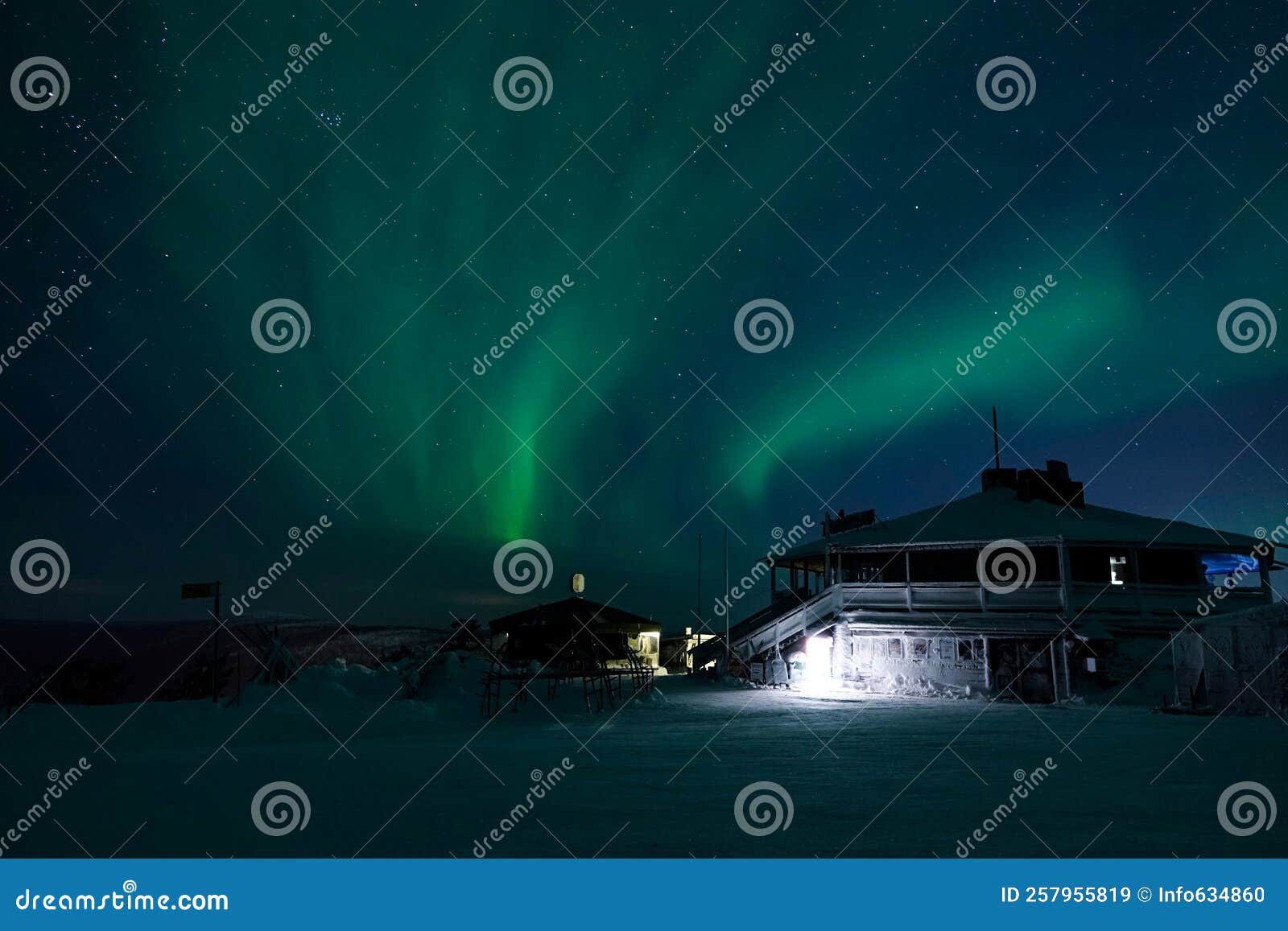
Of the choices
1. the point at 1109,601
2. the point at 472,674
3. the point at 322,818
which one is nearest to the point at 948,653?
the point at 1109,601

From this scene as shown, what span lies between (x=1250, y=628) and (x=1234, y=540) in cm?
1007

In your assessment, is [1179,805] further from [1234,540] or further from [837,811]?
[1234,540]

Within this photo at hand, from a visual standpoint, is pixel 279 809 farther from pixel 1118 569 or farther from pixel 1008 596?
pixel 1118 569

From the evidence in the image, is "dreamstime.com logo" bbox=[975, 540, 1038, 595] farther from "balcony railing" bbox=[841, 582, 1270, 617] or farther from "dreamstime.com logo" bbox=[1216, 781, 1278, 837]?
"dreamstime.com logo" bbox=[1216, 781, 1278, 837]

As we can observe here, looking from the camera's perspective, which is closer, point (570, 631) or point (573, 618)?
point (573, 618)

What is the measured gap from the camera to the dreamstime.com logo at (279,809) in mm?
9164

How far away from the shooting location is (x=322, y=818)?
952 centimetres

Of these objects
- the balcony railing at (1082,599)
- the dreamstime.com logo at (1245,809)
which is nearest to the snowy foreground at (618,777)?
the dreamstime.com logo at (1245,809)

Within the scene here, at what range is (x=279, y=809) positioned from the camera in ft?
32.7

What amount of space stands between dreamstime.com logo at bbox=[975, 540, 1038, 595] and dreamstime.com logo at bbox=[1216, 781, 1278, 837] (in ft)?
58.5
